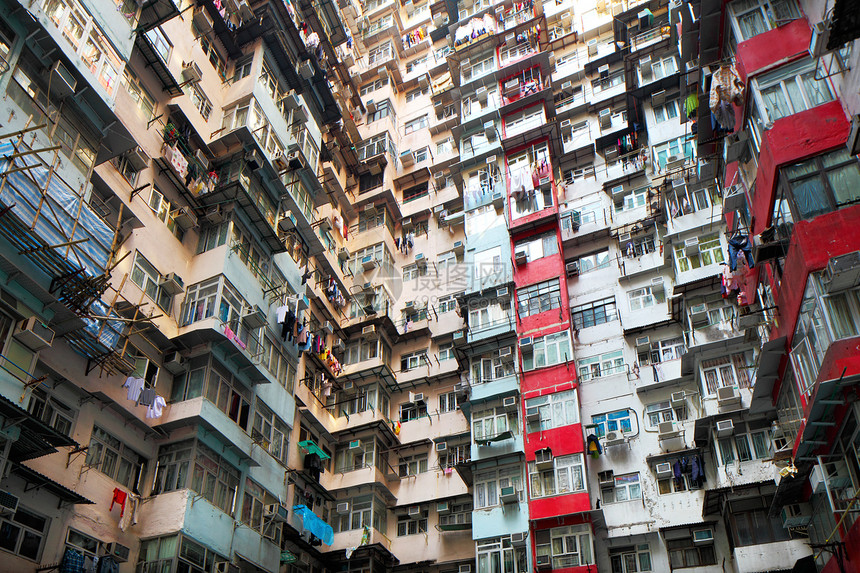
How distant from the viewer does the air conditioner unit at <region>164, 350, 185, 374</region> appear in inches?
864

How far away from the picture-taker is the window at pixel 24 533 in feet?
51.4

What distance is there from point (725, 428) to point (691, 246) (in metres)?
7.87

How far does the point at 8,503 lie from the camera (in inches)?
620

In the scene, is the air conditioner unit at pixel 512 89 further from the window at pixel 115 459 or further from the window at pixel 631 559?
the window at pixel 115 459

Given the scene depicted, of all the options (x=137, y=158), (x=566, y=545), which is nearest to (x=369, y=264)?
(x=137, y=158)

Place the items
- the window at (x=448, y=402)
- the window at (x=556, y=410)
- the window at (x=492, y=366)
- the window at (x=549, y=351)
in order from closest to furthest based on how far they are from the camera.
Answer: the window at (x=556, y=410) < the window at (x=549, y=351) < the window at (x=492, y=366) < the window at (x=448, y=402)

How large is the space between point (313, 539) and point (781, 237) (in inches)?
825

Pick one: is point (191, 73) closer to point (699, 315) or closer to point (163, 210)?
point (163, 210)

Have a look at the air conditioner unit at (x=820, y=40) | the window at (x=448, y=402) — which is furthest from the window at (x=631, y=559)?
the air conditioner unit at (x=820, y=40)

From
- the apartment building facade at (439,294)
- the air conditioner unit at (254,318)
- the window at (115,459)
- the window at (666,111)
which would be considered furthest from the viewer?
the window at (666,111)

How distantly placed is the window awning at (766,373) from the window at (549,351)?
8.42m

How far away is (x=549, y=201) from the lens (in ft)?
106

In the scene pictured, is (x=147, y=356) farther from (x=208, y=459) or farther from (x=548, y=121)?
(x=548, y=121)

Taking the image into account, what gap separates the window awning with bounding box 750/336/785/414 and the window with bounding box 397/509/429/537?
595 inches
